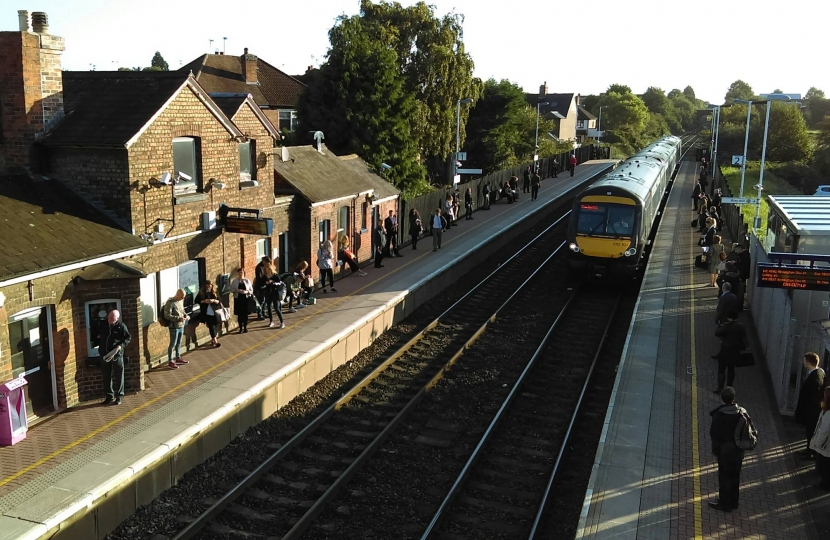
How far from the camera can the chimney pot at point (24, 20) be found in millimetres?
13016

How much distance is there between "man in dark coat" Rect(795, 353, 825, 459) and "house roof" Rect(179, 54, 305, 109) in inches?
1615

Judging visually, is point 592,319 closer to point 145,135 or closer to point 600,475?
point 600,475

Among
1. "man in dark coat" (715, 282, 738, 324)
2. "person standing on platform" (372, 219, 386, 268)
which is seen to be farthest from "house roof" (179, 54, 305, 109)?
"man in dark coat" (715, 282, 738, 324)

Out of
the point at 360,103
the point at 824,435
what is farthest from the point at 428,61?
the point at 824,435

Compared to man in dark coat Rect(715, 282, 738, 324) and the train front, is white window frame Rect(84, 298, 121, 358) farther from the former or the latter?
the train front

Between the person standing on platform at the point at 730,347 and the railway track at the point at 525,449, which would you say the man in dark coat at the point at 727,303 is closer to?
the person standing on platform at the point at 730,347

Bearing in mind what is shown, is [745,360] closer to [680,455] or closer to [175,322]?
[680,455]

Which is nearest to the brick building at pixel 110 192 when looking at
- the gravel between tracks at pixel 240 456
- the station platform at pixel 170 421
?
the station platform at pixel 170 421

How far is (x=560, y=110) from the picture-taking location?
99.6 m

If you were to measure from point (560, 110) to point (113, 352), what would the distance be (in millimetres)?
94233

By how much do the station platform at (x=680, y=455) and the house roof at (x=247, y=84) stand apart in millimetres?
37035

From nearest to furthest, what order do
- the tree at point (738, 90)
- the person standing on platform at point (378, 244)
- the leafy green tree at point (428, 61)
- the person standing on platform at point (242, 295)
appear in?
1. the person standing on platform at point (242, 295)
2. the person standing on platform at point (378, 244)
3. the leafy green tree at point (428, 61)
4. the tree at point (738, 90)

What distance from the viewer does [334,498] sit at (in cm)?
986

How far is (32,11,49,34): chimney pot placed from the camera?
1312 centimetres
